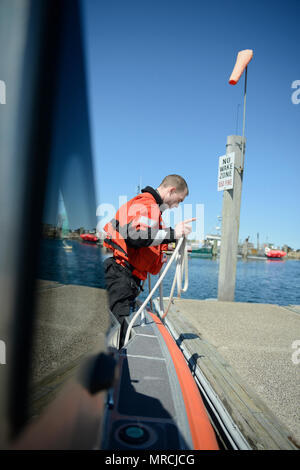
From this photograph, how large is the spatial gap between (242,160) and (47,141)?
710cm

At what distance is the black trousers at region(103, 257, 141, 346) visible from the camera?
242cm

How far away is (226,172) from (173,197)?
4.91 m

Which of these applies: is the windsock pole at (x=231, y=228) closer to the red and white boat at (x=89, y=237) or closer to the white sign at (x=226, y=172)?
the white sign at (x=226, y=172)

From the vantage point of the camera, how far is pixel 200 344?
3.40m

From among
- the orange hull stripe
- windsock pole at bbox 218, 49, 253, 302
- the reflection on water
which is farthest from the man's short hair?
windsock pole at bbox 218, 49, 253, 302

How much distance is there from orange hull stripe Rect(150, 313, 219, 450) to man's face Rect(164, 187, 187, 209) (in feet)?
4.38

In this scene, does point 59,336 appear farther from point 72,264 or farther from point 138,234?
point 138,234

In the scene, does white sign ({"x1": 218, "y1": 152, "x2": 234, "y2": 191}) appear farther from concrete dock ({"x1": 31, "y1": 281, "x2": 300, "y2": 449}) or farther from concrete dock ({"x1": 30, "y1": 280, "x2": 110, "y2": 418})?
concrete dock ({"x1": 30, "y1": 280, "x2": 110, "y2": 418})

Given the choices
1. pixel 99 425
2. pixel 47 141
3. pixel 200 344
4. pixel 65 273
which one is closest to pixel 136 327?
pixel 200 344

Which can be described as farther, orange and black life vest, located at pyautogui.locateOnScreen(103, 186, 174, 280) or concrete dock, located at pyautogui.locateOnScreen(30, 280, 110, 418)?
orange and black life vest, located at pyautogui.locateOnScreen(103, 186, 174, 280)

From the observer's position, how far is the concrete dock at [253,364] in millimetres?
1935

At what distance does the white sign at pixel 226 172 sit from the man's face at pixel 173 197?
15.2ft

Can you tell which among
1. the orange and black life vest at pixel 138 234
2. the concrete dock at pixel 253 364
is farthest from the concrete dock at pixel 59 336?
the concrete dock at pixel 253 364

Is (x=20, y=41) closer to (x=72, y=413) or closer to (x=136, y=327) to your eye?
(x=72, y=413)
